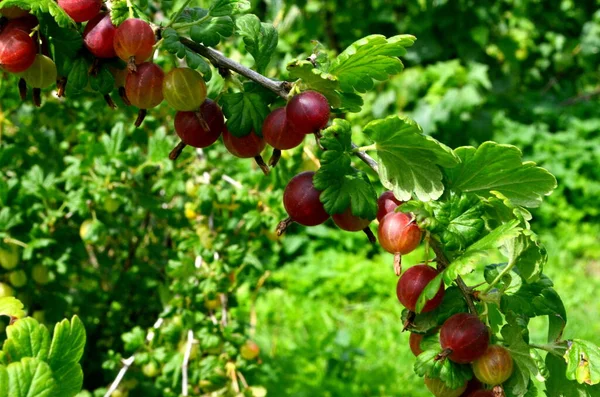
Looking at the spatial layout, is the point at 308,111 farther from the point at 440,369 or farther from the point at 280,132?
the point at 440,369

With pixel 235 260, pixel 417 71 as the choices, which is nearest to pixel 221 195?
pixel 235 260

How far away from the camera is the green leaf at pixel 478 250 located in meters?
0.60

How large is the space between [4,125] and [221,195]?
0.57 m

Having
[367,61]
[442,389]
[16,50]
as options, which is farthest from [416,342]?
[16,50]

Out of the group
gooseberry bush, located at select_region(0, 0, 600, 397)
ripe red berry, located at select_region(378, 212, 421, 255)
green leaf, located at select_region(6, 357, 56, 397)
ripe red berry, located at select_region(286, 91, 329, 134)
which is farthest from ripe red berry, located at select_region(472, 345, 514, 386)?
green leaf, located at select_region(6, 357, 56, 397)

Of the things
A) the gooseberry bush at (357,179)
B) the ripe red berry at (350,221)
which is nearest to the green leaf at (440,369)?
the gooseberry bush at (357,179)

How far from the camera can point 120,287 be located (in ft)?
6.14

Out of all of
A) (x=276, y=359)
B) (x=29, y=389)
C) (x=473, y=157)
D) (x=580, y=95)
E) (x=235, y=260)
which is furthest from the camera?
(x=580, y=95)

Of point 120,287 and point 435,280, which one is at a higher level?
point 435,280

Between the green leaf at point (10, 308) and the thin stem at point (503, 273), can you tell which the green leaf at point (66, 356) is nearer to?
the green leaf at point (10, 308)

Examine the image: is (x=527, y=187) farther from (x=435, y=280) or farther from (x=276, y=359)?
(x=276, y=359)

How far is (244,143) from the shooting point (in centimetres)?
74

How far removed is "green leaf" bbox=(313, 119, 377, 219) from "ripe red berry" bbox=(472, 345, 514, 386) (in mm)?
158

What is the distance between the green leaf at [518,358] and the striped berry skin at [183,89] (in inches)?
14.3
